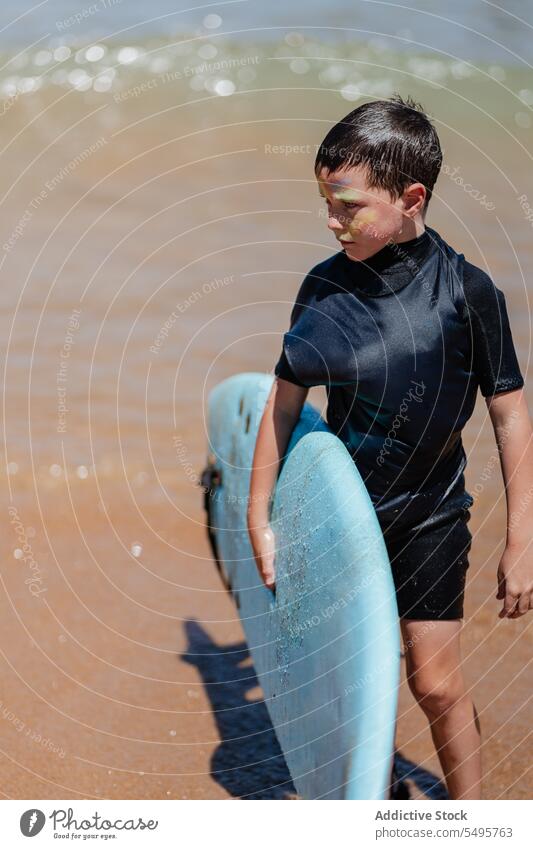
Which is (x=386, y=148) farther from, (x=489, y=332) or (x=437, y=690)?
(x=437, y=690)

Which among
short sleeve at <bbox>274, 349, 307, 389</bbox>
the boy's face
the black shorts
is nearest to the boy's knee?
the black shorts

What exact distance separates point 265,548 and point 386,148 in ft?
2.82

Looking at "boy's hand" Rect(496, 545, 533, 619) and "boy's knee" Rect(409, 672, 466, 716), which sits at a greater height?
"boy's hand" Rect(496, 545, 533, 619)

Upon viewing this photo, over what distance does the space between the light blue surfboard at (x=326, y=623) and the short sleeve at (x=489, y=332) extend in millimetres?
307

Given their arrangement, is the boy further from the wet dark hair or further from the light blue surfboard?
the light blue surfboard

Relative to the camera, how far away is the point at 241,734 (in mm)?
2719

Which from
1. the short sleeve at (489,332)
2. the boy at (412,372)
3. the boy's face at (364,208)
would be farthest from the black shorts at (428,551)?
the boy's face at (364,208)

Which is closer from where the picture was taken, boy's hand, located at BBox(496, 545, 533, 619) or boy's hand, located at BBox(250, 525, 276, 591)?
boy's hand, located at BBox(496, 545, 533, 619)

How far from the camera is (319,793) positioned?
1953mm

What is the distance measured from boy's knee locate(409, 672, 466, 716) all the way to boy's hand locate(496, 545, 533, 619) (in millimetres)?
194

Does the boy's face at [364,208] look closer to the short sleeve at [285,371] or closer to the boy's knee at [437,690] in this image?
the short sleeve at [285,371]

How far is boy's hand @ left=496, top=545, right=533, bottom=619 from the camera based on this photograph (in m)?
1.94

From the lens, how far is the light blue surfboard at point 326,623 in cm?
171

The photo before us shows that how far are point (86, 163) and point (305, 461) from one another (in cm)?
523
